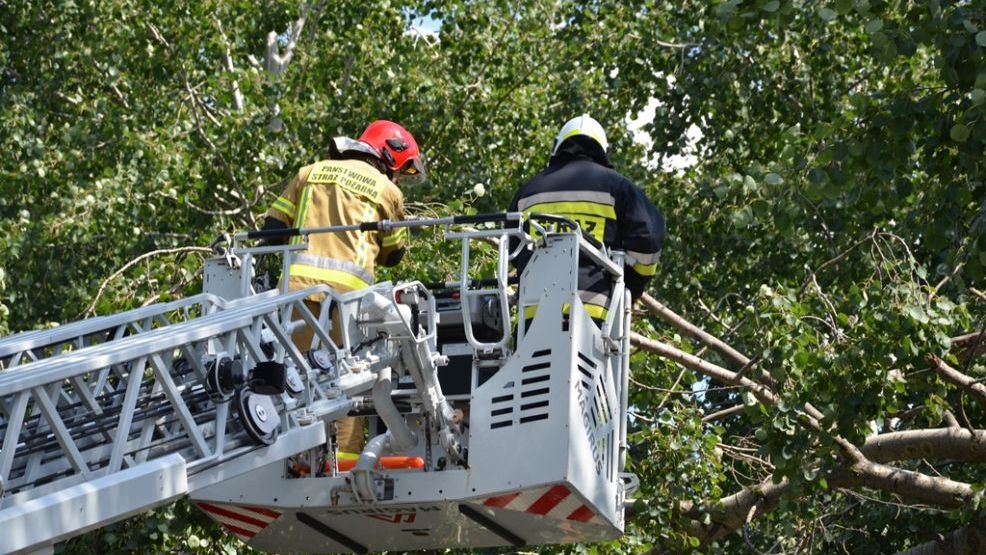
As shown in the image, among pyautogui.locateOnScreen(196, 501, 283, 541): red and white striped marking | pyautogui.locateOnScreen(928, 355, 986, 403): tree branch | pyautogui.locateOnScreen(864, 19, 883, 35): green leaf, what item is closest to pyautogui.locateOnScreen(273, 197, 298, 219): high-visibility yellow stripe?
pyautogui.locateOnScreen(196, 501, 283, 541): red and white striped marking

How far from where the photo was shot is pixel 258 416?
241 inches

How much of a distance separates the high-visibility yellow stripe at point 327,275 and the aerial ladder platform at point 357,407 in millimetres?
126

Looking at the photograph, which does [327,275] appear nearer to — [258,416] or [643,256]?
[643,256]

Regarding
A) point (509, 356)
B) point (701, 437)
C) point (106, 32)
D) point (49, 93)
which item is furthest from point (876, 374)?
point (49, 93)

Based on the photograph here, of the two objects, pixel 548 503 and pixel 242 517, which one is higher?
pixel 242 517

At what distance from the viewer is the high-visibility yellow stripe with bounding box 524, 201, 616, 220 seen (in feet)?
25.3

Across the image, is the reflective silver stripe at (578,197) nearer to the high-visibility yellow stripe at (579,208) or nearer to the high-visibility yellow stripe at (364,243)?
the high-visibility yellow stripe at (579,208)

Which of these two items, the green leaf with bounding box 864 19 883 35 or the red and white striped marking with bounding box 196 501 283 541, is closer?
the green leaf with bounding box 864 19 883 35

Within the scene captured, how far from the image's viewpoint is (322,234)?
7.71 metres

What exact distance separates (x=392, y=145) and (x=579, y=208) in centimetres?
103

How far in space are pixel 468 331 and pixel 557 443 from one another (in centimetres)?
70

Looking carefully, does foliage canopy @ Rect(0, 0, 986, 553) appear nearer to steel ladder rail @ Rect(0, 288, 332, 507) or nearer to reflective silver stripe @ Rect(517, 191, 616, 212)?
reflective silver stripe @ Rect(517, 191, 616, 212)

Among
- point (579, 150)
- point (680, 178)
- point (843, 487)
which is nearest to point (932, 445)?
point (843, 487)

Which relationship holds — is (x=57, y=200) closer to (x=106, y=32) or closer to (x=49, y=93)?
(x=106, y=32)
